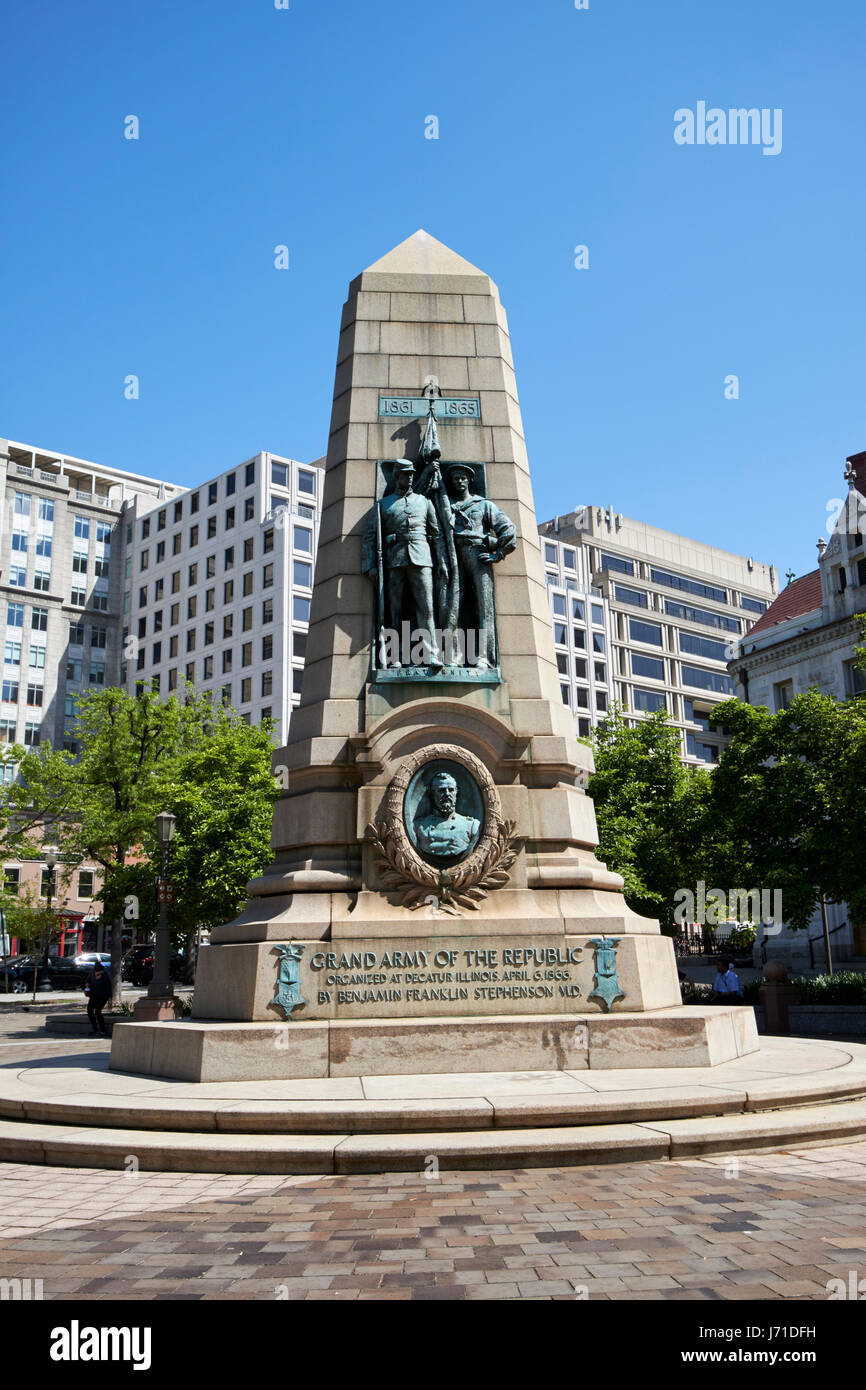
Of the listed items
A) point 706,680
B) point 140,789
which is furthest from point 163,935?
point 706,680

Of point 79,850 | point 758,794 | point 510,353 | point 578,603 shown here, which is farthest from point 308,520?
point 510,353

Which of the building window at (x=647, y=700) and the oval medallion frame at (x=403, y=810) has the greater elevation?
the building window at (x=647, y=700)

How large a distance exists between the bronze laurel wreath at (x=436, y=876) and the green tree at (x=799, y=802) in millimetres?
16304

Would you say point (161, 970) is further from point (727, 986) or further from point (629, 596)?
point (629, 596)

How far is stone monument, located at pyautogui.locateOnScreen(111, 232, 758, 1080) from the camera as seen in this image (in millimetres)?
10859

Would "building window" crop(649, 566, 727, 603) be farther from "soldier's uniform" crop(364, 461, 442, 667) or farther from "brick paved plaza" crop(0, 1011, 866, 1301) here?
"brick paved plaza" crop(0, 1011, 866, 1301)

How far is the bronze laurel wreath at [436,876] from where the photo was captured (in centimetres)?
1200

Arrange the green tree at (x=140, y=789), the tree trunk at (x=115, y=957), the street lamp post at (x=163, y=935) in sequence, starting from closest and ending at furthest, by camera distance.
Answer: the street lamp post at (x=163, y=935)
the green tree at (x=140, y=789)
the tree trunk at (x=115, y=957)

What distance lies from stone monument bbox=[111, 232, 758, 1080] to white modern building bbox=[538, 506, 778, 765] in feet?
250

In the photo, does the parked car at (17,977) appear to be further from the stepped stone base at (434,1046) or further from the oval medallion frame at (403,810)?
the oval medallion frame at (403,810)

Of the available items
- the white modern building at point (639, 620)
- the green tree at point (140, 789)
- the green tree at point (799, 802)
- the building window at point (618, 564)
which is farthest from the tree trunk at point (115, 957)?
the building window at point (618, 564)
